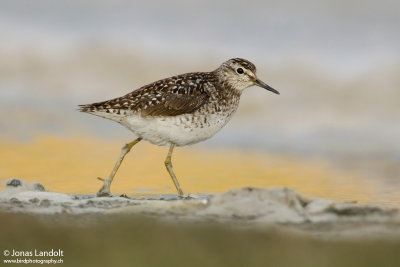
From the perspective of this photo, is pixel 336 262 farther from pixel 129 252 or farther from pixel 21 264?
pixel 21 264

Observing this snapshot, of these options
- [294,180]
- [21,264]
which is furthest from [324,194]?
[21,264]

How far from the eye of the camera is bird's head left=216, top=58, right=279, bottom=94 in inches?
684

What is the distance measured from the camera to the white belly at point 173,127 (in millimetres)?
15930

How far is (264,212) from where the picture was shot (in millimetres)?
12867

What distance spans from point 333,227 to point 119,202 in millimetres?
3843

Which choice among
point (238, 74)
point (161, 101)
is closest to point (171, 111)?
point (161, 101)

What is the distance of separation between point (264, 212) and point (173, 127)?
11.7 ft

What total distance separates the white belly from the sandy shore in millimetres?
2144

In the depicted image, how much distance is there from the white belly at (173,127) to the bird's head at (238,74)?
4.60ft

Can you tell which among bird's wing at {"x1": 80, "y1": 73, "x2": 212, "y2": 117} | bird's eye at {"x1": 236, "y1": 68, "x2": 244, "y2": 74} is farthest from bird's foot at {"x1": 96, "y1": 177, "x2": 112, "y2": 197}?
bird's eye at {"x1": 236, "y1": 68, "x2": 244, "y2": 74}

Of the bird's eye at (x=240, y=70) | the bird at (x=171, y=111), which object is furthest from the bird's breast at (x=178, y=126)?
the bird's eye at (x=240, y=70)

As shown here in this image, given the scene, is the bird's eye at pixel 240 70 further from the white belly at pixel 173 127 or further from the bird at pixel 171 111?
the white belly at pixel 173 127

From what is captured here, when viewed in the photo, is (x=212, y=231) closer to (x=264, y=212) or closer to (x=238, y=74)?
(x=264, y=212)

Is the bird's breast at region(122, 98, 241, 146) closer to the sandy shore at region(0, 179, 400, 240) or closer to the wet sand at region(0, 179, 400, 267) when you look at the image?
the wet sand at region(0, 179, 400, 267)
